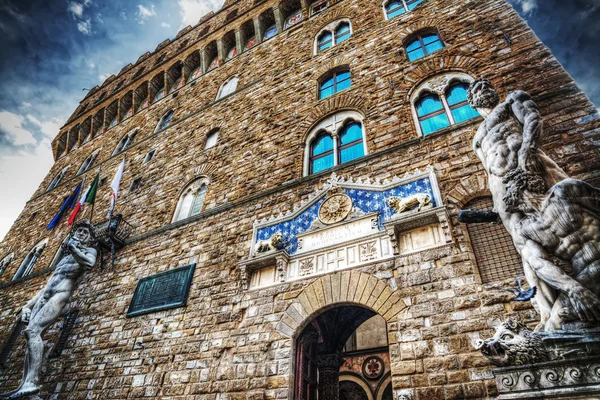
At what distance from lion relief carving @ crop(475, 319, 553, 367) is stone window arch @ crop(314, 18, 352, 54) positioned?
27.0ft

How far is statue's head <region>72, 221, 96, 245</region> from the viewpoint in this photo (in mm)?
6863

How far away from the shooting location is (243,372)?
14.1ft

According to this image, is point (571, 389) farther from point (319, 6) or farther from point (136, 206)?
point (319, 6)

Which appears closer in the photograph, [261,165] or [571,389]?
[571,389]

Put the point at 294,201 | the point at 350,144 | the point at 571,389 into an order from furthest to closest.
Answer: the point at 350,144, the point at 294,201, the point at 571,389

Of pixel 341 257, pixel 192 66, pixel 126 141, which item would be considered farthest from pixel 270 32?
pixel 341 257

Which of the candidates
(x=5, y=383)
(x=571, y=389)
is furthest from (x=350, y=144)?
(x=5, y=383)

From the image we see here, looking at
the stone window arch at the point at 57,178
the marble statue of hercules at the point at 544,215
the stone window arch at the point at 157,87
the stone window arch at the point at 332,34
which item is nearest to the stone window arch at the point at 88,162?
the stone window arch at the point at 57,178

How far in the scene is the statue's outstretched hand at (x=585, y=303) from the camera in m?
1.92

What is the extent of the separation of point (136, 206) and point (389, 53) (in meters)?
7.38

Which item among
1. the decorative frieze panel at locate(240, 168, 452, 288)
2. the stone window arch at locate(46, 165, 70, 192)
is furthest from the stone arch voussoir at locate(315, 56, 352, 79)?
the stone window arch at locate(46, 165, 70, 192)

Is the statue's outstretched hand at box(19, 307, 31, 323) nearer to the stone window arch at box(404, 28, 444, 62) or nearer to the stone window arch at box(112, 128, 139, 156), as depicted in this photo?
the stone window arch at box(112, 128, 139, 156)

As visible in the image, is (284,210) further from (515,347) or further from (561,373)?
(561,373)

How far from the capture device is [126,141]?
1261 cm
